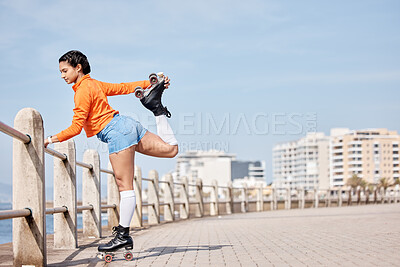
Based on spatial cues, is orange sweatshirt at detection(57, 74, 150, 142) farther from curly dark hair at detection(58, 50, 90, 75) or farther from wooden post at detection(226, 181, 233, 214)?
wooden post at detection(226, 181, 233, 214)

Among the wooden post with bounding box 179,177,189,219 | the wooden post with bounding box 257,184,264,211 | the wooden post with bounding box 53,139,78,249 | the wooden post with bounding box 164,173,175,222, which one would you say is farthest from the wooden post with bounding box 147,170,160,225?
the wooden post with bounding box 257,184,264,211

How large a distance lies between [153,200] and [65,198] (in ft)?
22.8

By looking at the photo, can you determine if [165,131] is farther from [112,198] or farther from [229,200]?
[229,200]

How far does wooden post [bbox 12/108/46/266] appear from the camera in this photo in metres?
4.65

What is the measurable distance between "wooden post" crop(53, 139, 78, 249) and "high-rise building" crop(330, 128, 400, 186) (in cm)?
17705

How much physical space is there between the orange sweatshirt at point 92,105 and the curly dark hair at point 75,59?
95 mm

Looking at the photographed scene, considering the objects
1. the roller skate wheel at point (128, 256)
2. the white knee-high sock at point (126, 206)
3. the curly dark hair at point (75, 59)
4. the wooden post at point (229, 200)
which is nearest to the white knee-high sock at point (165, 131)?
the white knee-high sock at point (126, 206)

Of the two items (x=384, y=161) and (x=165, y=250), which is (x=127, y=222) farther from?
(x=384, y=161)

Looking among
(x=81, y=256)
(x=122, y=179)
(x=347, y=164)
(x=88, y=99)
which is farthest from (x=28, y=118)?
(x=347, y=164)

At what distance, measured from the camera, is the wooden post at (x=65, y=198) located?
6.58 meters

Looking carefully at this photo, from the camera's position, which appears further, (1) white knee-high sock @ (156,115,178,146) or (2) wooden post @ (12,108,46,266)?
(1) white knee-high sock @ (156,115,178,146)

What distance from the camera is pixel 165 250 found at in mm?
6301

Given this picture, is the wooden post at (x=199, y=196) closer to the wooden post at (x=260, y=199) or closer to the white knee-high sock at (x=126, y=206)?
the wooden post at (x=260, y=199)

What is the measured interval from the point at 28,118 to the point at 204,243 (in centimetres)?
315
